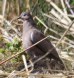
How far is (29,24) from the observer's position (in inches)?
254

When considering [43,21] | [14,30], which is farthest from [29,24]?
[43,21]

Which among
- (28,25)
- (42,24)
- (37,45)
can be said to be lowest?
(37,45)

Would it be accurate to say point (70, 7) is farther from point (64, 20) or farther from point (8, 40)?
point (8, 40)

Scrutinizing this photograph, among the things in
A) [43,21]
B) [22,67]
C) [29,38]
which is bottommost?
[22,67]

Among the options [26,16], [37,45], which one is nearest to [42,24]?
[26,16]

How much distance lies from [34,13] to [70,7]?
60cm

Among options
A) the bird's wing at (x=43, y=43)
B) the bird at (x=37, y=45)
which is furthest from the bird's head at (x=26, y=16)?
the bird's wing at (x=43, y=43)

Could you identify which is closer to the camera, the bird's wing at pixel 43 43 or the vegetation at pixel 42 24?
the vegetation at pixel 42 24

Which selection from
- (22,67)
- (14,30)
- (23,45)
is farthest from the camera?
(14,30)

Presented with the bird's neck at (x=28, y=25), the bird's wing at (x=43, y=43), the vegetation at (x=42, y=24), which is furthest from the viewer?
the bird's neck at (x=28, y=25)

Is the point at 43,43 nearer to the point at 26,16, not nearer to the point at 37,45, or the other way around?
the point at 37,45

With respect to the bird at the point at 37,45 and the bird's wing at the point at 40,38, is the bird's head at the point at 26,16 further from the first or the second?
the bird's wing at the point at 40,38

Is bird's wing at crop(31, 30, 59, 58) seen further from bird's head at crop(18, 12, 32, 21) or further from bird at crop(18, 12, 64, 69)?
bird's head at crop(18, 12, 32, 21)

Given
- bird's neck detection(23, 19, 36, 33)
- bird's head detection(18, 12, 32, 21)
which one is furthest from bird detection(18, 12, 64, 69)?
bird's head detection(18, 12, 32, 21)
